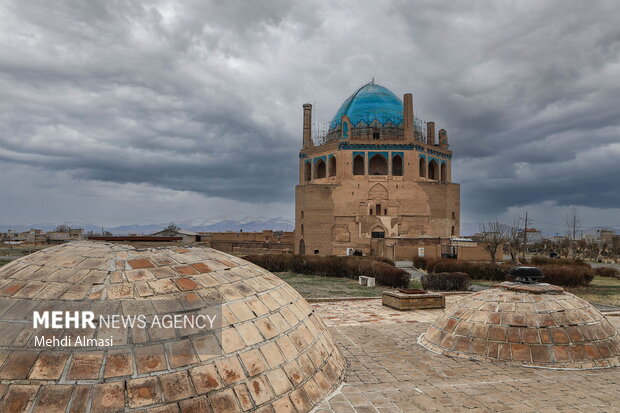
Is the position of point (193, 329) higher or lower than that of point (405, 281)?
higher

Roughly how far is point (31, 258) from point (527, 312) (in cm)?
633

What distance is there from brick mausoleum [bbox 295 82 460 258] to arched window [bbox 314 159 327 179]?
2.91 ft

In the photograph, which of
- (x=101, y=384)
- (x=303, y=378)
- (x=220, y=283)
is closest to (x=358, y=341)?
(x=303, y=378)

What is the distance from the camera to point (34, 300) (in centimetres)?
358

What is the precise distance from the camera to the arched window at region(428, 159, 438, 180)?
41.5 meters

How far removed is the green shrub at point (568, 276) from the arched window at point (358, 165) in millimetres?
21645

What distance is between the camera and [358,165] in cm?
3959

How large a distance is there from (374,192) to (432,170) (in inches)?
334

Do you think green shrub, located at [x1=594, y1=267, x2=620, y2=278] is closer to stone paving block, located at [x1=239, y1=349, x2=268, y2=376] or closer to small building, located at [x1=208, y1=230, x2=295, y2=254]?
small building, located at [x1=208, y1=230, x2=295, y2=254]

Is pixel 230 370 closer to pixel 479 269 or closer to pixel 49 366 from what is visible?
pixel 49 366

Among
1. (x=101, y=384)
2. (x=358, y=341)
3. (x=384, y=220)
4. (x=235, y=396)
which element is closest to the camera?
(x=101, y=384)

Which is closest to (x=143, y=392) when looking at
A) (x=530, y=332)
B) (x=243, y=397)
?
(x=243, y=397)

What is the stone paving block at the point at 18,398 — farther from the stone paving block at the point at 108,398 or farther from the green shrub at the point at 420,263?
the green shrub at the point at 420,263

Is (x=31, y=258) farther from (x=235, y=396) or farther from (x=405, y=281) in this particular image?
(x=405, y=281)
